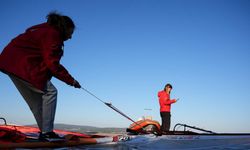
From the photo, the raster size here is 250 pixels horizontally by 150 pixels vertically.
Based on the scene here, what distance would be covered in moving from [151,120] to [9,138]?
21.5 ft

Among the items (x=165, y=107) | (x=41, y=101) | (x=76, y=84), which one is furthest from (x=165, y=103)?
(x=41, y=101)

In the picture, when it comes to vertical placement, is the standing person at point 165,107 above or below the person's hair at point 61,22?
below

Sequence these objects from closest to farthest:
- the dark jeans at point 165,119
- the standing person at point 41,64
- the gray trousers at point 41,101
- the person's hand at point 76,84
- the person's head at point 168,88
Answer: the standing person at point 41,64 → the gray trousers at point 41,101 → the person's hand at point 76,84 → the dark jeans at point 165,119 → the person's head at point 168,88

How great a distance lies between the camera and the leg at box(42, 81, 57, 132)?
4.64 metres

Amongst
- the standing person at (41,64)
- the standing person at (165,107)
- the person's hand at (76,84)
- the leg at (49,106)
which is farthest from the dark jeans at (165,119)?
the leg at (49,106)

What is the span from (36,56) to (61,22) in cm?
64

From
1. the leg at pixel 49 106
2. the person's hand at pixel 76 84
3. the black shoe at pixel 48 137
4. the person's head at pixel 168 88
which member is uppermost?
the person's head at pixel 168 88

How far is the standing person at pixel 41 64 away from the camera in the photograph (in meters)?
4.50

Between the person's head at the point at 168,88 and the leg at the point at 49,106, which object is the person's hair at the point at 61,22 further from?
the person's head at the point at 168,88

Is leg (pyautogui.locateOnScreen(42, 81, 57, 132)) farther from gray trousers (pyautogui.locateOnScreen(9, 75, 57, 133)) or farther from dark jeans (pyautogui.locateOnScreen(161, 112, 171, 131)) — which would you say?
dark jeans (pyautogui.locateOnScreen(161, 112, 171, 131))

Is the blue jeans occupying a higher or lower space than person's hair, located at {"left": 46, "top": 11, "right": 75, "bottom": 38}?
Answer: lower

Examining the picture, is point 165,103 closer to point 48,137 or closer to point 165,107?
point 165,107

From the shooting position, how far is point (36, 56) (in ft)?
15.2

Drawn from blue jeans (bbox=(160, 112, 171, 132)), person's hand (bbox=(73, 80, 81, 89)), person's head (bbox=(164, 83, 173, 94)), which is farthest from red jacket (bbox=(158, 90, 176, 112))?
person's hand (bbox=(73, 80, 81, 89))
